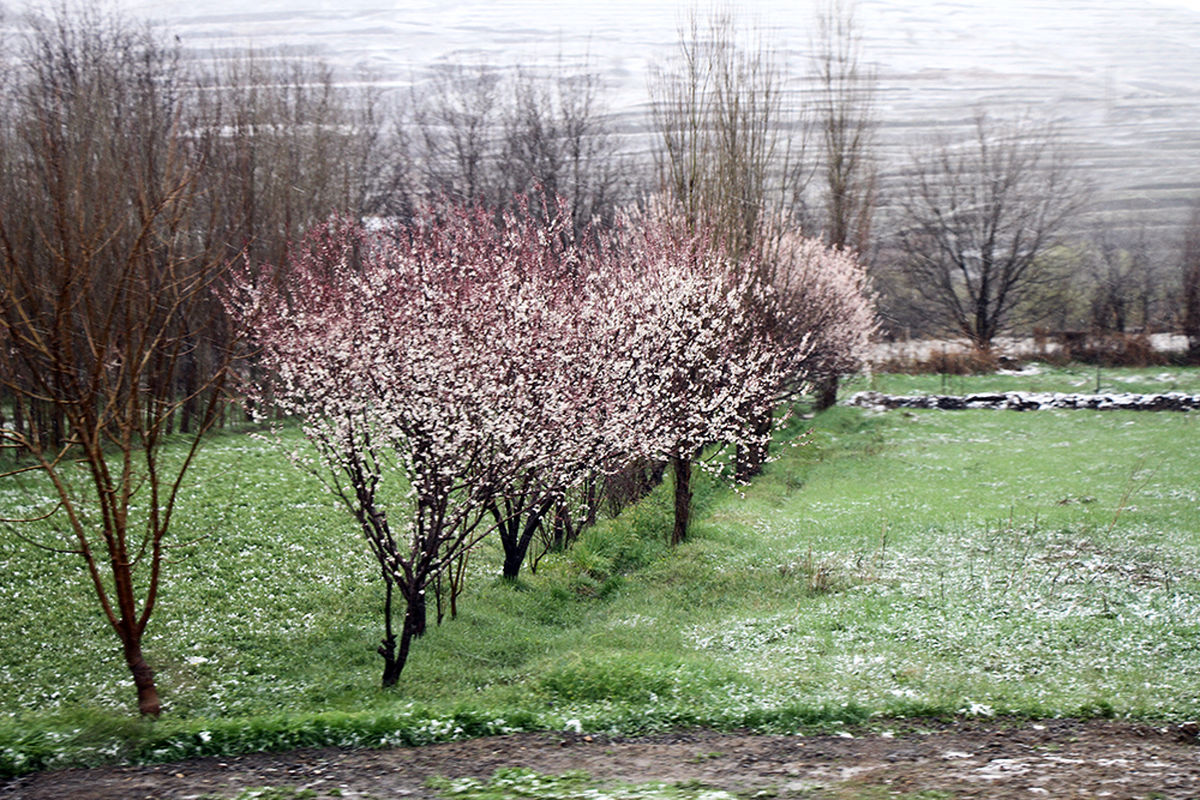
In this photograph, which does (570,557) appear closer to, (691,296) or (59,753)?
(691,296)

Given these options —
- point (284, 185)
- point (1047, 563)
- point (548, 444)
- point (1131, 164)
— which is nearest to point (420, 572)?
point (548, 444)

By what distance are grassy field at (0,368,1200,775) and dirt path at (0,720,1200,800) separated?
0.30 metres

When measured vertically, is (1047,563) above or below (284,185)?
below

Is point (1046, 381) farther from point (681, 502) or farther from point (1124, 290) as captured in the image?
point (681, 502)

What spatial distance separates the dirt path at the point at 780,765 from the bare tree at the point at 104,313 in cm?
144

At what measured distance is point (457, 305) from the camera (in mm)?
8773

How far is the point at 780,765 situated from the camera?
5973mm

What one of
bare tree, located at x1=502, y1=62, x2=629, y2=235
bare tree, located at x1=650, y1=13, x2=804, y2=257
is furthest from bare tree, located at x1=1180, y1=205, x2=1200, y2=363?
bare tree, located at x1=650, y1=13, x2=804, y2=257

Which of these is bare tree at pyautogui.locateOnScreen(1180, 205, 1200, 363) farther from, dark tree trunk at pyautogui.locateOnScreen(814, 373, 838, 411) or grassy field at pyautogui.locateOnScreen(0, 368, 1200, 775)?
grassy field at pyautogui.locateOnScreen(0, 368, 1200, 775)

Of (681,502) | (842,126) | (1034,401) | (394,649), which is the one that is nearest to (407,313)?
(394,649)

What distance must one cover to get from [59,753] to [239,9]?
12408 centimetres

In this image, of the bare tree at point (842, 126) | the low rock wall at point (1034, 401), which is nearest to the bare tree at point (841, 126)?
the bare tree at point (842, 126)

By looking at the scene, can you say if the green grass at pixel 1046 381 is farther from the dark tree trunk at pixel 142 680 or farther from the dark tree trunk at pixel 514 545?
the dark tree trunk at pixel 142 680

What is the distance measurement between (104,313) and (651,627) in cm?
1334
